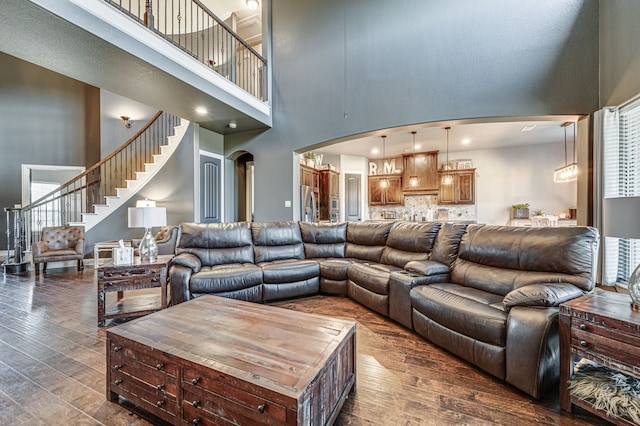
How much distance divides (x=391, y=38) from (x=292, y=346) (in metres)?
5.12

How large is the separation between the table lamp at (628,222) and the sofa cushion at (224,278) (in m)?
3.05

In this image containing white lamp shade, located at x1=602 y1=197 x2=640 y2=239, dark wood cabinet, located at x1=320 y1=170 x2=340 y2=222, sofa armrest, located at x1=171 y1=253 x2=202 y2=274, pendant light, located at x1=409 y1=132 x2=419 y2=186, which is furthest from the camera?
pendant light, located at x1=409 y1=132 x2=419 y2=186

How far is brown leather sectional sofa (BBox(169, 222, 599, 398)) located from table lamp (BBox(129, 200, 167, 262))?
274 millimetres

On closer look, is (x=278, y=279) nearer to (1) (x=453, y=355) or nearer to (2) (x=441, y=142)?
(1) (x=453, y=355)

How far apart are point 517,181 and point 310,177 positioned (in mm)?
5532

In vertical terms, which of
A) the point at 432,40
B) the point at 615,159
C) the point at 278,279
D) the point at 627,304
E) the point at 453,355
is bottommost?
the point at 453,355

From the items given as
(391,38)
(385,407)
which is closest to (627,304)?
(385,407)

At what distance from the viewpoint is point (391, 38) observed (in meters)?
4.74

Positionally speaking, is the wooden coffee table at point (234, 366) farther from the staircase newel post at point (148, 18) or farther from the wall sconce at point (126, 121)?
the wall sconce at point (126, 121)

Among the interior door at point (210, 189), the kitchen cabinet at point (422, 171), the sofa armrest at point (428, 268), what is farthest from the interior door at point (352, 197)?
the sofa armrest at point (428, 268)

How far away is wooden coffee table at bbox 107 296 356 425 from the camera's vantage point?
1.16 meters

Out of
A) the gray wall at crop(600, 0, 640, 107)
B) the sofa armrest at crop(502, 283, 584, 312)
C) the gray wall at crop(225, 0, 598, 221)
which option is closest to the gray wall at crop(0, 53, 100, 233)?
the gray wall at crop(225, 0, 598, 221)

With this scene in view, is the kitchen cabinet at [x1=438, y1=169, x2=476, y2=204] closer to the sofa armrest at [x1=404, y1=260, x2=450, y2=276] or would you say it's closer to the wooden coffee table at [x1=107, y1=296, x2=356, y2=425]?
the sofa armrest at [x1=404, y1=260, x2=450, y2=276]

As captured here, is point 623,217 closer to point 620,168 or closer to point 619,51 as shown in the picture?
point 620,168
